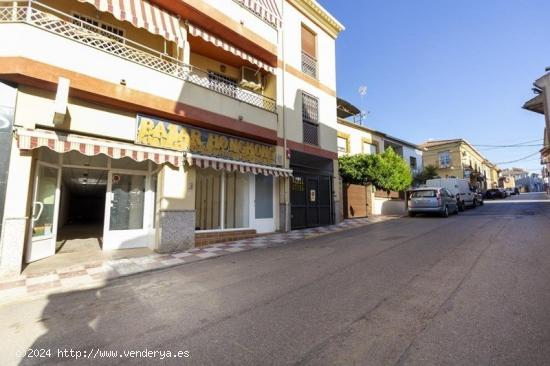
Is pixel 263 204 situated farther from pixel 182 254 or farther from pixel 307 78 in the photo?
pixel 307 78

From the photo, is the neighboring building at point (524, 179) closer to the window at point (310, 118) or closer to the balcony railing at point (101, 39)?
the window at point (310, 118)

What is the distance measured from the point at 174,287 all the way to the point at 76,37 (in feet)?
25.4

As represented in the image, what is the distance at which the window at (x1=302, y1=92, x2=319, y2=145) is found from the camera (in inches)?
542

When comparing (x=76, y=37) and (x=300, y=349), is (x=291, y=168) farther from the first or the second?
(x=300, y=349)

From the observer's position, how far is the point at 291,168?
12898 mm

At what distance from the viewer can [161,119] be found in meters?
8.71

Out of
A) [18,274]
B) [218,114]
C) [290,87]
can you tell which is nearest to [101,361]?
[18,274]

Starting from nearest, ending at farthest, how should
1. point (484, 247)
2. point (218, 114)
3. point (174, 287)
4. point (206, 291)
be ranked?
point (206, 291) → point (174, 287) → point (484, 247) → point (218, 114)

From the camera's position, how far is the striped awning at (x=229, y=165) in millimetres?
8750

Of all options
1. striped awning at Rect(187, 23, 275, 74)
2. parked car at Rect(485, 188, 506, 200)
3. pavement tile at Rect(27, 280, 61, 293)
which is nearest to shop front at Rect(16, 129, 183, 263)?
pavement tile at Rect(27, 280, 61, 293)

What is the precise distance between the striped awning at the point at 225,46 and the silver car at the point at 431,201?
474 inches

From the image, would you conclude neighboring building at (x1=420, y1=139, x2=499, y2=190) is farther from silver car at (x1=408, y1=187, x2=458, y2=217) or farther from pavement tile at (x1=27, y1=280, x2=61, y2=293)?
pavement tile at (x1=27, y1=280, x2=61, y2=293)

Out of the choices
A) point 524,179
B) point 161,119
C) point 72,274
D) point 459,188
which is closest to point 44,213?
point 72,274

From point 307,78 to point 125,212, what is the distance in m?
10.8
